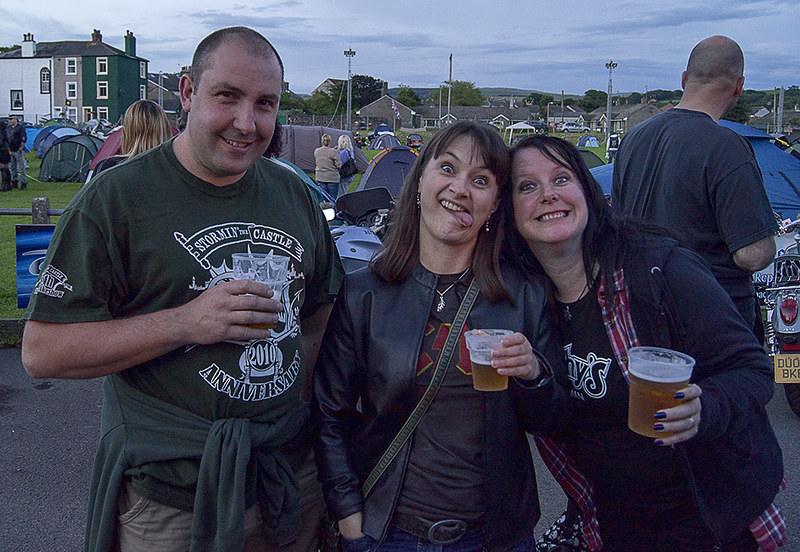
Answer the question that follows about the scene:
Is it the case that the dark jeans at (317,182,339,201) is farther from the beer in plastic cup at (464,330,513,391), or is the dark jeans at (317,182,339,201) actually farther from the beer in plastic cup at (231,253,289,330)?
the beer in plastic cup at (464,330,513,391)

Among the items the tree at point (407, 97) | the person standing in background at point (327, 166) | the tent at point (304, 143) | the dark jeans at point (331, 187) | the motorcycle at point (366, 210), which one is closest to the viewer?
the motorcycle at point (366, 210)

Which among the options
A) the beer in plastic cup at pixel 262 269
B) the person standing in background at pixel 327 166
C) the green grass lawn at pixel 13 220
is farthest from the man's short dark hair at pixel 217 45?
the person standing in background at pixel 327 166

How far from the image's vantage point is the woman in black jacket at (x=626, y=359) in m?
2.18

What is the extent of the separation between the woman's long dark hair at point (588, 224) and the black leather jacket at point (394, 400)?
0.13m

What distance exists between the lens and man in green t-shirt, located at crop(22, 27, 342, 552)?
1.94m

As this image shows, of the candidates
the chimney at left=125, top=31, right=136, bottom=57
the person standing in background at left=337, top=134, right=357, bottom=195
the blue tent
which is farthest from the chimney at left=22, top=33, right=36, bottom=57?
the blue tent

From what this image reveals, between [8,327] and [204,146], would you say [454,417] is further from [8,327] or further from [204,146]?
→ [8,327]

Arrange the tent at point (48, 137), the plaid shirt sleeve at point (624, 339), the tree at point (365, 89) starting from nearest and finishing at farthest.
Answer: the plaid shirt sleeve at point (624, 339)
the tent at point (48, 137)
the tree at point (365, 89)

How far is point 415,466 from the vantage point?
2.18 meters

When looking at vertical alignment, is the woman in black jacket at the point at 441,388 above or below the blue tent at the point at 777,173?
below

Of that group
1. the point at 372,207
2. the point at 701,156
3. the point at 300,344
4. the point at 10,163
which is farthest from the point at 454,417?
the point at 10,163

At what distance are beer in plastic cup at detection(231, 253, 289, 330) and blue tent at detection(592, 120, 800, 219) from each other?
23.6 feet

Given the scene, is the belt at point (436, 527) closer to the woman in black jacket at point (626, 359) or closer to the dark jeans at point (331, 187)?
the woman in black jacket at point (626, 359)

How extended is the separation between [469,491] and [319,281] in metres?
0.84
